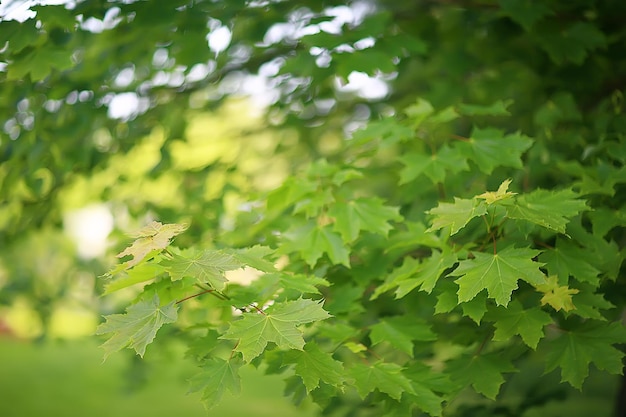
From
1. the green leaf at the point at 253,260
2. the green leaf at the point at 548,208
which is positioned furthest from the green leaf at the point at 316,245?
the green leaf at the point at 548,208

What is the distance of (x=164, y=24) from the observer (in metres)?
2.86

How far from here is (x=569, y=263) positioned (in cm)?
214

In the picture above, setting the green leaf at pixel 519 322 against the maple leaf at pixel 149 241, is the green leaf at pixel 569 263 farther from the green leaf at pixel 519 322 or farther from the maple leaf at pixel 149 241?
the maple leaf at pixel 149 241

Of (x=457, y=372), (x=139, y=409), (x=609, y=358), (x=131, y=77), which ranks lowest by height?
(x=139, y=409)

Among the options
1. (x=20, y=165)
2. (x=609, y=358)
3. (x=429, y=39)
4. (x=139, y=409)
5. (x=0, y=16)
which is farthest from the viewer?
(x=139, y=409)

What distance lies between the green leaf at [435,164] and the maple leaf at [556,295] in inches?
27.1

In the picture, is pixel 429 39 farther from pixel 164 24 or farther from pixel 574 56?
pixel 164 24

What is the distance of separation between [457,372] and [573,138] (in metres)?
1.45

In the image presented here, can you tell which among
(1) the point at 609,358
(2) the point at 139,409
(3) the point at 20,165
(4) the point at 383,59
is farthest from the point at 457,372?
(2) the point at 139,409

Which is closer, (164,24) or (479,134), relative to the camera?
(479,134)

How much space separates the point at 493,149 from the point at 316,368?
131cm

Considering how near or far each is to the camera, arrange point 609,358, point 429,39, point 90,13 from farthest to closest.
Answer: point 429,39 < point 90,13 < point 609,358

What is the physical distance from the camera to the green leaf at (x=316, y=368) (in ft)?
5.99

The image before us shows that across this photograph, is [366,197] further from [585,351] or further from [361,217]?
[585,351]
